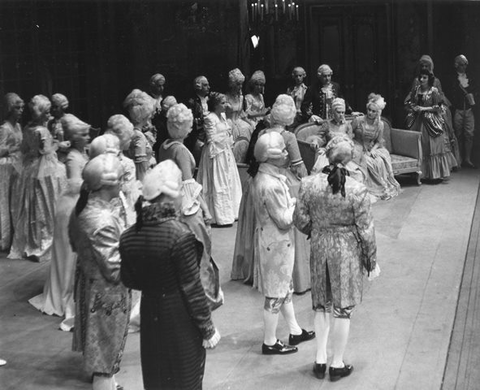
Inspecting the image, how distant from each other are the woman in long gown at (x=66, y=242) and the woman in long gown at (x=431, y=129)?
6.27 meters

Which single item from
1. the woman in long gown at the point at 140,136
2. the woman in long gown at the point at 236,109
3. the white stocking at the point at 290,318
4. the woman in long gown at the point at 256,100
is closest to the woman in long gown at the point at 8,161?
the woman in long gown at the point at 140,136

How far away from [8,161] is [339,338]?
4944 mm

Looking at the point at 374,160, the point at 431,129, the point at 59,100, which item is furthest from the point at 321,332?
the point at 431,129

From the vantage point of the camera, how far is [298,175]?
25.6ft

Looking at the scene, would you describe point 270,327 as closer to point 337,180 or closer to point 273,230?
point 273,230

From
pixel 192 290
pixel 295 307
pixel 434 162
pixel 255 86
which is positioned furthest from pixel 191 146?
pixel 192 290

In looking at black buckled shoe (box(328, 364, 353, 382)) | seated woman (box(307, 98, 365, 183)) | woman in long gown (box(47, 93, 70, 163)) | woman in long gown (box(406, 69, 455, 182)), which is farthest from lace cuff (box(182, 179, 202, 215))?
woman in long gown (box(406, 69, 455, 182))

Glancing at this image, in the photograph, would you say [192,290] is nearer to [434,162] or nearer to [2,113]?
[2,113]

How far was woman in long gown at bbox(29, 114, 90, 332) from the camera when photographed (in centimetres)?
706

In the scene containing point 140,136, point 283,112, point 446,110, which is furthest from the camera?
point 446,110

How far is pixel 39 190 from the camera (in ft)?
29.6

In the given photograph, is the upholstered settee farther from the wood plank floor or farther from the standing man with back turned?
the wood plank floor

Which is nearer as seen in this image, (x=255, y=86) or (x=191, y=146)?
(x=191, y=146)

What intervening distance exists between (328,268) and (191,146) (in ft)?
19.2
